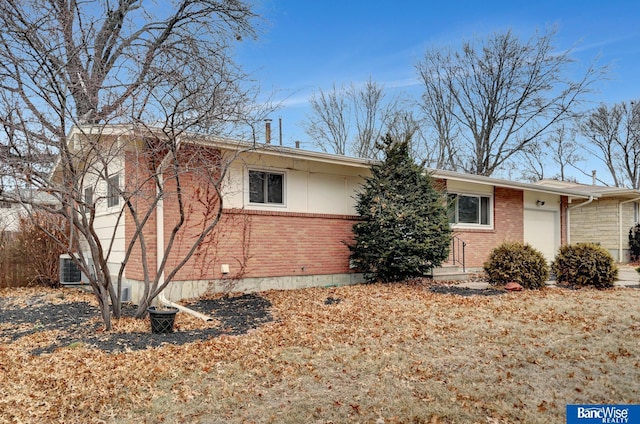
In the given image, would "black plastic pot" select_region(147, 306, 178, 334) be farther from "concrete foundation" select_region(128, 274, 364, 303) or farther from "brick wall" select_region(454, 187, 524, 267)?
"brick wall" select_region(454, 187, 524, 267)

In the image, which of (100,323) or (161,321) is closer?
(161,321)

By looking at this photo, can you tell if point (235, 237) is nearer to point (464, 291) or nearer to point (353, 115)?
point (464, 291)

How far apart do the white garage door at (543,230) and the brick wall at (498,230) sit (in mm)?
551

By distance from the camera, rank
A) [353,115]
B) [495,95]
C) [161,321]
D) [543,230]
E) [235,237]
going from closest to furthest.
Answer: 1. [161,321]
2. [235,237]
3. [543,230]
4. [495,95]
5. [353,115]

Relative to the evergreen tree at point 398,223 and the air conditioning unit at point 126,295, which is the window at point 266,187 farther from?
the air conditioning unit at point 126,295

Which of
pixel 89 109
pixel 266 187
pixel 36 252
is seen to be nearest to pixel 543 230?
pixel 266 187

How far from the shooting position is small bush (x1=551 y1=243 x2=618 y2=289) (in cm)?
1061

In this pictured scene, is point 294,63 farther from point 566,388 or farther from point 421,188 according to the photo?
point 566,388

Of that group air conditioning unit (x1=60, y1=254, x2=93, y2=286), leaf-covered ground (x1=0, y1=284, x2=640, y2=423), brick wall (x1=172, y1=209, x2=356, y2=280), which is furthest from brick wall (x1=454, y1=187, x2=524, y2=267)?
air conditioning unit (x1=60, y1=254, x2=93, y2=286)

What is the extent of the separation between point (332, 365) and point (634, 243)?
20.7 m

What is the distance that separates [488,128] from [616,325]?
78.5ft

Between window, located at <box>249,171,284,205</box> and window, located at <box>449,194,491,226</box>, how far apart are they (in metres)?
5.99

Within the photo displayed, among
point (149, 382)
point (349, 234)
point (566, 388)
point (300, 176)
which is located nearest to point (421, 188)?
point (349, 234)

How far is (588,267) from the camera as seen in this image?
1067cm
